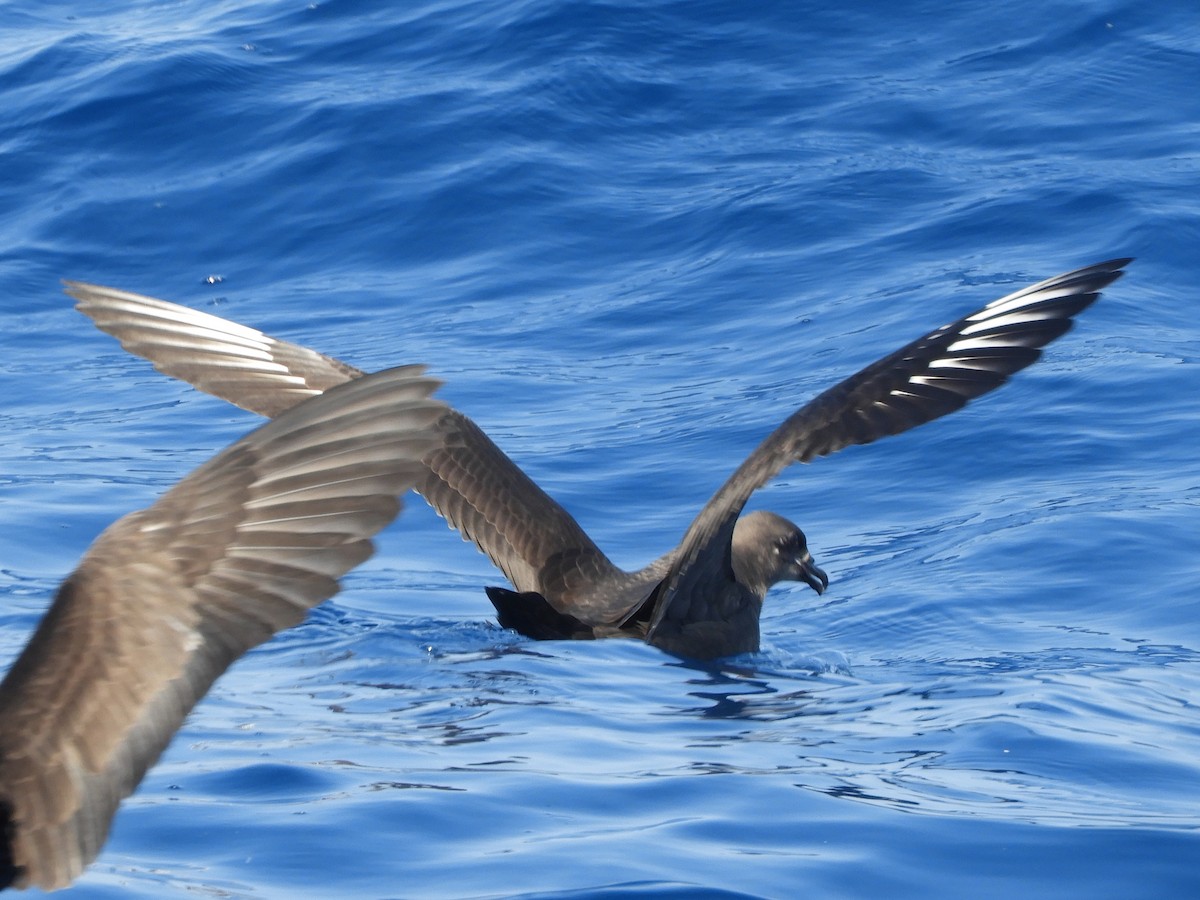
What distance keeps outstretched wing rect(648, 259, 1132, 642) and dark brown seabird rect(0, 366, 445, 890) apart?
7.08ft

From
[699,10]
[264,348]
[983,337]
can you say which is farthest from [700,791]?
[699,10]

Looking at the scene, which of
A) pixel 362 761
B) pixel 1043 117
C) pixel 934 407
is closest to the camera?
pixel 362 761

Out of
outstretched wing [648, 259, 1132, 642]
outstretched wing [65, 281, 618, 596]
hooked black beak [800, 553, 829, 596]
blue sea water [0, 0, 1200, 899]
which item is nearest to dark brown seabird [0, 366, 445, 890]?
blue sea water [0, 0, 1200, 899]

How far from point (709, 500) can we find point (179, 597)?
12.1ft

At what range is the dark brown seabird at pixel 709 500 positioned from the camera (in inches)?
219

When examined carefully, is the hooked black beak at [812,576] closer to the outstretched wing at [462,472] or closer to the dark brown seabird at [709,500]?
the dark brown seabird at [709,500]

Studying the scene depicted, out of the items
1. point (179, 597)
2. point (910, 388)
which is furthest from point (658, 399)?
point (179, 597)

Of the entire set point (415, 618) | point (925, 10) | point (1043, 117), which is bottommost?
point (415, 618)

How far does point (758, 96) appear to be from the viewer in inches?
489

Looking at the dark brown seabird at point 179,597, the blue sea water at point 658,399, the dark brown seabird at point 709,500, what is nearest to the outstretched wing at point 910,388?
the dark brown seabird at point 709,500

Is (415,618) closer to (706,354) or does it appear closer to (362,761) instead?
(362,761)

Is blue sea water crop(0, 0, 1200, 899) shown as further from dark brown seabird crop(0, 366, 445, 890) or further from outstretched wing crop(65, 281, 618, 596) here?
dark brown seabird crop(0, 366, 445, 890)

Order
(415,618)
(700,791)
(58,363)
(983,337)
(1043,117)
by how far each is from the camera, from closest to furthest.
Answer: (700,791), (983,337), (415,618), (58,363), (1043,117)

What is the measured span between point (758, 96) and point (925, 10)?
68.2 inches
